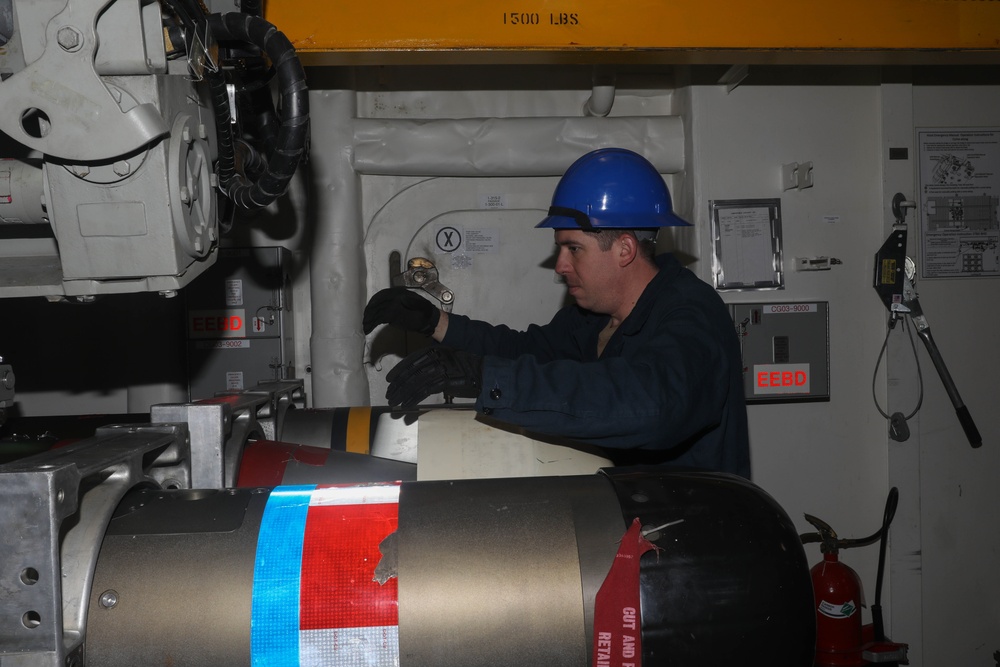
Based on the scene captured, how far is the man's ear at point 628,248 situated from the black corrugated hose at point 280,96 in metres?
0.89

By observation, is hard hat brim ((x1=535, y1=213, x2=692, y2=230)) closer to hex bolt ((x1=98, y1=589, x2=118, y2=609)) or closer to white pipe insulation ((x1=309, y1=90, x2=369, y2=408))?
white pipe insulation ((x1=309, y1=90, x2=369, y2=408))

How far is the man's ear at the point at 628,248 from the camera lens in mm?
1882

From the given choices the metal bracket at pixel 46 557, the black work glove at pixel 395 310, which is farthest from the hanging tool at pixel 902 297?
the metal bracket at pixel 46 557

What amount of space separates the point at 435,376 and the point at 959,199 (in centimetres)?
242

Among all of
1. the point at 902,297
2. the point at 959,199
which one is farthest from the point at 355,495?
the point at 959,199

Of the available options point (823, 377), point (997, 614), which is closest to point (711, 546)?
point (823, 377)

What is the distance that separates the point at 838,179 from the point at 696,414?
1.80 m

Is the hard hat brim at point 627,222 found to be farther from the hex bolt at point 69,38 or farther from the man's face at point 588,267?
the hex bolt at point 69,38

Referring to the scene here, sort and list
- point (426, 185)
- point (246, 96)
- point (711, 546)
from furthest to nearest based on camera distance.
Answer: point (426, 185) → point (246, 96) → point (711, 546)

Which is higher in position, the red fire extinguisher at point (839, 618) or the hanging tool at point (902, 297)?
the hanging tool at point (902, 297)

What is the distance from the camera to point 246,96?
1575mm

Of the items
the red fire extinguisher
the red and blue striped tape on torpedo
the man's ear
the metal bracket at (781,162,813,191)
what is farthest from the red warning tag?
the metal bracket at (781,162,813,191)

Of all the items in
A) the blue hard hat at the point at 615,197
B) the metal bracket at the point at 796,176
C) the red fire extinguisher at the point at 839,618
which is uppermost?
the metal bracket at the point at 796,176

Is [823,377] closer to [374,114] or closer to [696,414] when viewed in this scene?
[696,414]
